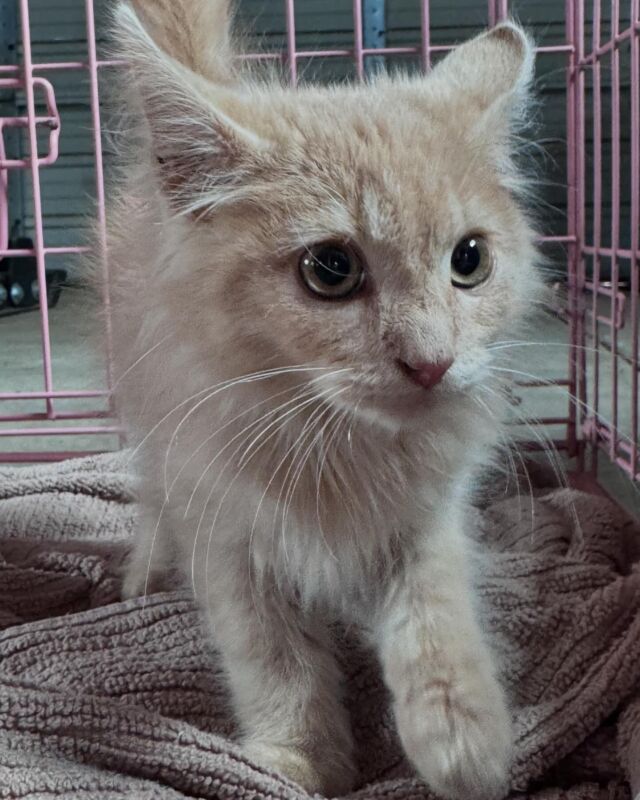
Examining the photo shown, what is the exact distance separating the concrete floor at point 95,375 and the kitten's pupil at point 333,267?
0.24m

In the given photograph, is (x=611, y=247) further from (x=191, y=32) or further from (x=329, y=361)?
(x=329, y=361)

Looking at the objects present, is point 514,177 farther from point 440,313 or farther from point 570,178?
point 570,178

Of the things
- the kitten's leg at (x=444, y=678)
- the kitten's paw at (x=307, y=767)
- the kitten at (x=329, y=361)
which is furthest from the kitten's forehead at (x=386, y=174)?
the kitten's paw at (x=307, y=767)

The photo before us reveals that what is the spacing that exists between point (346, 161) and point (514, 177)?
291 millimetres

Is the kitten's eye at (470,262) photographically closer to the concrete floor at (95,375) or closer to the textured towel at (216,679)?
the concrete floor at (95,375)

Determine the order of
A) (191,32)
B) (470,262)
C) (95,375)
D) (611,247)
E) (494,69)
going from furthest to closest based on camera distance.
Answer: (611,247)
(95,375)
(191,32)
(494,69)
(470,262)

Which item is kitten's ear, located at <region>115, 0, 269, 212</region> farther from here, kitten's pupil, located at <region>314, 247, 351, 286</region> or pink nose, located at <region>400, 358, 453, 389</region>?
pink nose, located at <region>400, 358, 453, 389</region>

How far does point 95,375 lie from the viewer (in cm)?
144

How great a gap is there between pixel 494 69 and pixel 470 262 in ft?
0.99

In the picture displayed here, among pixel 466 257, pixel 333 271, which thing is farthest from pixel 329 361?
pixel 466 257

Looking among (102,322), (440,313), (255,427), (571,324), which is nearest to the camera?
(440,313)

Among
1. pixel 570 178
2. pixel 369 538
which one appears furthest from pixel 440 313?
pixel 570 178

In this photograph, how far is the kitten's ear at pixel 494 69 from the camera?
3.25ft

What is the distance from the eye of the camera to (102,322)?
4.30 feet
